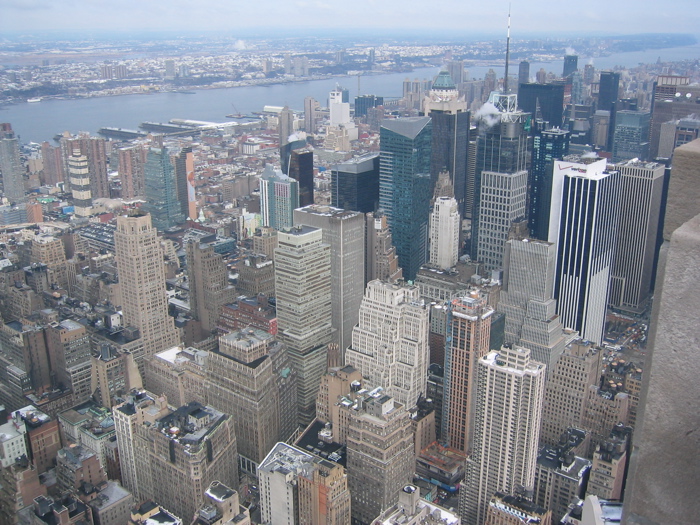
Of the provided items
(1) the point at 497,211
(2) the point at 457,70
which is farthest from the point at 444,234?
(2) the point at 457,70

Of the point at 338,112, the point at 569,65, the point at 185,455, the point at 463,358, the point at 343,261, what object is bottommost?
the point at 185,455

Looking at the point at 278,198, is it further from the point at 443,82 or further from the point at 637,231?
the point at 637,231

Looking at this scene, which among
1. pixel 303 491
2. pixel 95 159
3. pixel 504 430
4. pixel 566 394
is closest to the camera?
pixel 303 491

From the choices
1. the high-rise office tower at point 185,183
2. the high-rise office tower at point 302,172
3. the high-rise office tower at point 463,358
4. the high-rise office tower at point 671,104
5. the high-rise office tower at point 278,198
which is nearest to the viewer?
the high-rise office tower at point 463,358

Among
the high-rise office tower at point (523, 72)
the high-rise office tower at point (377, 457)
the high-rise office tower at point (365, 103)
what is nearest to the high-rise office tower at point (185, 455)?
the high-rise office tower at point (377, 457)

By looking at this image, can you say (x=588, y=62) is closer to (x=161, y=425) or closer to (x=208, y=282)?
(x=208, y=282)

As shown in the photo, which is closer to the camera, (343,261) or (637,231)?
(343,261)

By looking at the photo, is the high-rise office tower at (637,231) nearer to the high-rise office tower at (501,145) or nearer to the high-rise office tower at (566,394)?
the high-rise office tower at (501,145)

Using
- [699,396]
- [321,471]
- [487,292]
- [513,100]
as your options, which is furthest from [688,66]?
[699,396]
